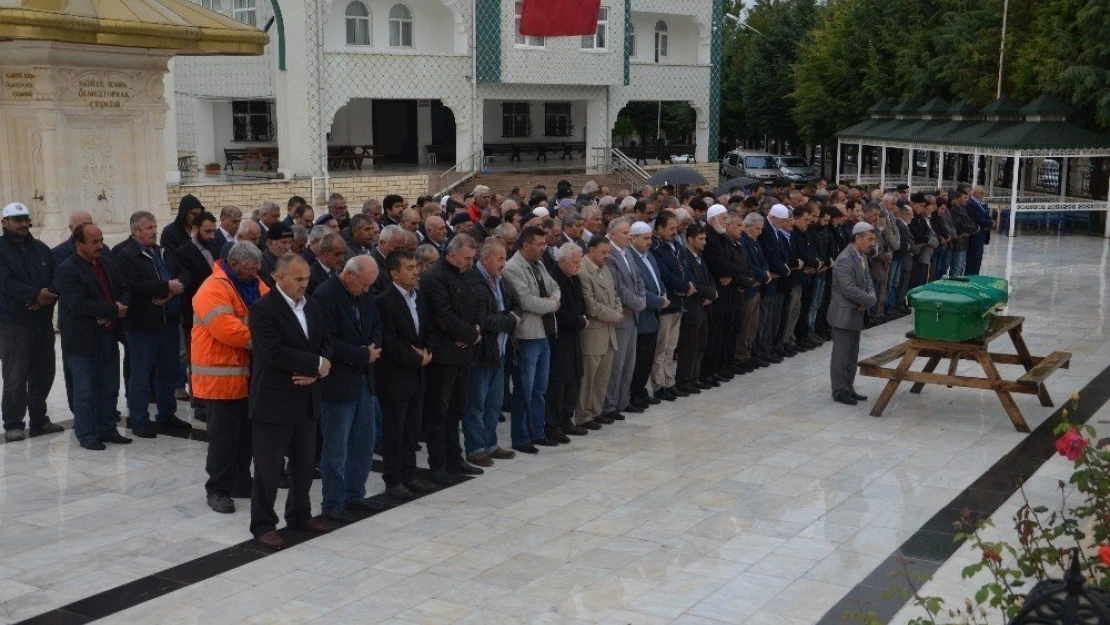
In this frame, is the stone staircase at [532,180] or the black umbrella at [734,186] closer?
the black umbrella at [734,186]

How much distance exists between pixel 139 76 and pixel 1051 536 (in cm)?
1263

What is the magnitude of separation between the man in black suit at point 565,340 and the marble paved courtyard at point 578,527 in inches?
13.8

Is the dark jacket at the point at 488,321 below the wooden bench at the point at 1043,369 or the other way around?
the other way around

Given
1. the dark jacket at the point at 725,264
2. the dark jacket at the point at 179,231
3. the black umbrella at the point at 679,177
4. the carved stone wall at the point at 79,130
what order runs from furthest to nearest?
1. the black umbrella at the point at 679,177
2. the carved stone wall at the point at 79,130
3. the dark jacket at the point at 725,264
4. the dark jacket at the point at 179,231

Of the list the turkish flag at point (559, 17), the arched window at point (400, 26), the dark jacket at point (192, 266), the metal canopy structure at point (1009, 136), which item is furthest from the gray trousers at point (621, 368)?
the arched window at point (400, 26)

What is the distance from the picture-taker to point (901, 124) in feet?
116

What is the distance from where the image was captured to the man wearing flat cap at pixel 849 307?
10.9 meters

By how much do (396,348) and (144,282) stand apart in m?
2.58

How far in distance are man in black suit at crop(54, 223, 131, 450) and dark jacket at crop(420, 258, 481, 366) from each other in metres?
2.62

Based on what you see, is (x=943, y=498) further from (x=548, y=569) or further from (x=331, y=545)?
(x=331, y=545)

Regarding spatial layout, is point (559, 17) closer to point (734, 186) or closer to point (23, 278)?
point (734, 186)

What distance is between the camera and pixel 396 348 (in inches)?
311

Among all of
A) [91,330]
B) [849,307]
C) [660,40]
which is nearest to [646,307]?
[849,307]

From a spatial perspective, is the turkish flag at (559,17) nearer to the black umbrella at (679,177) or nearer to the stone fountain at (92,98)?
the black umbrella at (679,177)
